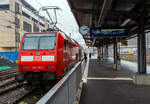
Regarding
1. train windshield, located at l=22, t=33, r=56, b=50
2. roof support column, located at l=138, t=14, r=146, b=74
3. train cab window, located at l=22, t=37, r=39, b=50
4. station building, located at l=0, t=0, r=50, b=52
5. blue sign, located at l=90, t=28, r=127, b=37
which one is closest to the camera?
roof support column, located at l=138, t=14, r=146, b=74

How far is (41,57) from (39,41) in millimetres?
928

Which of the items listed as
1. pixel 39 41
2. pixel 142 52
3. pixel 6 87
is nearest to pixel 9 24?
pixel 6 87

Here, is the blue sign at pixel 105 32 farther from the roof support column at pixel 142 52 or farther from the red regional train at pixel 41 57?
the red regional train at pixel 41 57

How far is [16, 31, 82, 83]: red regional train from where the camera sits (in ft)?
23.0

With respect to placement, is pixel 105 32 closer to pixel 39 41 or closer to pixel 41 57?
pixel 39 41

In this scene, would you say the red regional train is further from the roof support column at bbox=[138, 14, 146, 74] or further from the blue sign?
the roof support column at bbox=[138, 14, 146, 74]

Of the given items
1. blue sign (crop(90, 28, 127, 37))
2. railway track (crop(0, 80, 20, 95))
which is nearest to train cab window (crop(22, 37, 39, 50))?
railway track (crop(0, 80, 20, 95))

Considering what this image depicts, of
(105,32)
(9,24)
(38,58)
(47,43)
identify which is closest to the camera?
(38,58)

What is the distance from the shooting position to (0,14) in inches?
1401

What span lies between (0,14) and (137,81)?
36.9 m

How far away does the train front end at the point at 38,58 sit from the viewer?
7008mm

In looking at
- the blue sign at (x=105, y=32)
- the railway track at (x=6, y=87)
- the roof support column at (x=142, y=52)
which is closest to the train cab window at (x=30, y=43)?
the railway track at (x=6, y=87)

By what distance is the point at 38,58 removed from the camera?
284 inches

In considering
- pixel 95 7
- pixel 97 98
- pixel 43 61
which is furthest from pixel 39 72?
pixel 95 7
